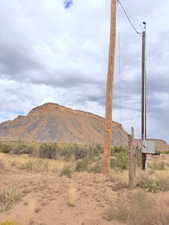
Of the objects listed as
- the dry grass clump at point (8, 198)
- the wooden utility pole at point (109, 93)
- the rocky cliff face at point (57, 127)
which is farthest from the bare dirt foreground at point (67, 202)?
the rocky cliff face at point (57, 127)

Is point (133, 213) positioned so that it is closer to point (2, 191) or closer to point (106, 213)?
point (106, 213)

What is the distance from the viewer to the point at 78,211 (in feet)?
26.6

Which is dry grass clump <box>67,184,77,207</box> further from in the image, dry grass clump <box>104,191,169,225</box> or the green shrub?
the green shrub

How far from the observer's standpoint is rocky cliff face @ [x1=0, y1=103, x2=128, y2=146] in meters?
86.4

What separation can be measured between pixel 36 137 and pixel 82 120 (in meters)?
22.2

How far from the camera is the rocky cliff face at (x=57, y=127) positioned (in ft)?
284

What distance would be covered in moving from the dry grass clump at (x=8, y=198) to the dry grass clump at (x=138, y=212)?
317 cm

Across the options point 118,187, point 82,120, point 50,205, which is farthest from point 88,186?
point 82,120

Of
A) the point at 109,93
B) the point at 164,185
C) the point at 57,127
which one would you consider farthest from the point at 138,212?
the point at 57,127

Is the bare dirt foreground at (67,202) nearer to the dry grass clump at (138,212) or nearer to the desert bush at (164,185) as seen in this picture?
the dry grass clump at (138,212)

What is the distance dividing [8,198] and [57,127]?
268 ft

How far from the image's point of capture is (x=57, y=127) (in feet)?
297

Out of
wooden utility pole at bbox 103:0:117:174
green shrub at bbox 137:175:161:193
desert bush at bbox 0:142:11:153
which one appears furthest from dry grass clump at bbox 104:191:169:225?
desert bush at bbox 0:142:11:153

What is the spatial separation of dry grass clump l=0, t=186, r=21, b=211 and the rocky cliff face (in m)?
72.6
